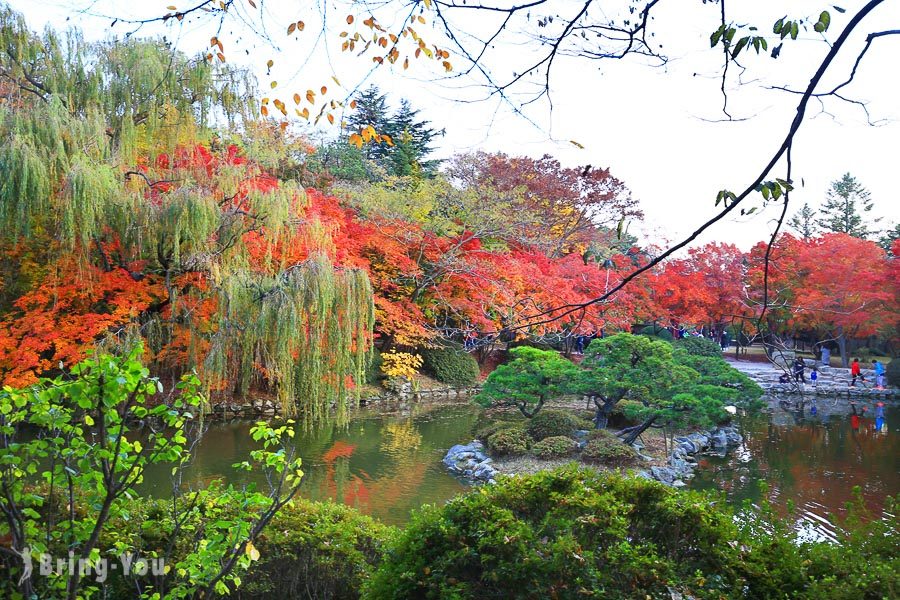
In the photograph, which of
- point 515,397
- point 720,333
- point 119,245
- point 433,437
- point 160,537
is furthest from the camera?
point 720,333

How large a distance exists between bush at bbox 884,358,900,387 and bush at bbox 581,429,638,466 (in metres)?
13.1

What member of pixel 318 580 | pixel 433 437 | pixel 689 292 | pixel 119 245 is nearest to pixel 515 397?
pixel 433 437

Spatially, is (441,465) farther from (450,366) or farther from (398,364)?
(450,366)

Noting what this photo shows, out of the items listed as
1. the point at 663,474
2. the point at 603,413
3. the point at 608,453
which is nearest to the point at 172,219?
the point at 608,453

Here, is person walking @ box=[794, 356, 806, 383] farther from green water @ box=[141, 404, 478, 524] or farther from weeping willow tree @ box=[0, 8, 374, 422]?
weeping willow tree @ box=[0, 8, 374, 422]

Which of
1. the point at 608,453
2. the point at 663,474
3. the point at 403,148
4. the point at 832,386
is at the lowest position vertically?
the point at 663,474

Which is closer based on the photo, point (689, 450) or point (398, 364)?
point (689, 450)

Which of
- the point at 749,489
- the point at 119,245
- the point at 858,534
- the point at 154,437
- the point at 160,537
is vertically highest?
the point at 119,245

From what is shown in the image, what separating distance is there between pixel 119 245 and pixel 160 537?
20.7 feet

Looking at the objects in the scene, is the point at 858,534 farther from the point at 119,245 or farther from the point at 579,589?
the point at 119,245

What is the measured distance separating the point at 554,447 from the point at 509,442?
24.0 inches

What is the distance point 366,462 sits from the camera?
821cm

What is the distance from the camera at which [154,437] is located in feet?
6.57

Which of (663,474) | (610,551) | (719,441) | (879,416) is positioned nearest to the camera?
(610,551)
